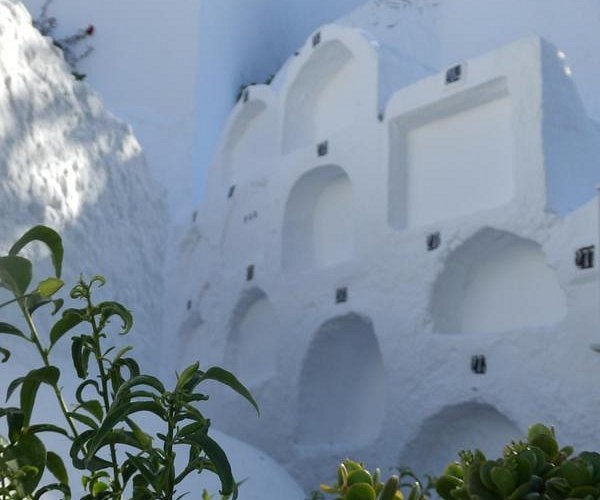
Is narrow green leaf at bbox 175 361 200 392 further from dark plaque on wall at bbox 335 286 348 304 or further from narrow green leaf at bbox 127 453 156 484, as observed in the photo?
dark plaque on wall at bbox 335 286 348 304

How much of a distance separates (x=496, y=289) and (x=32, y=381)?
4447 mm

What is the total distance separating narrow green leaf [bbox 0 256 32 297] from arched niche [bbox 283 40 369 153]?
5713 mm

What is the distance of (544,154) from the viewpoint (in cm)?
496

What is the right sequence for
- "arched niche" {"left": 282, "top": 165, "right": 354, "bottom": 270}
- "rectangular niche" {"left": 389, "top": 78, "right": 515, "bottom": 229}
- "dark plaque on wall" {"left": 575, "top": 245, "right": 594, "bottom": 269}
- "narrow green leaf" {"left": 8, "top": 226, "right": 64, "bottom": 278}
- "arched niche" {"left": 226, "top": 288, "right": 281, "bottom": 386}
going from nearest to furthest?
"narrow green leaf" {"left": 8, "top": 226, "right": 64, "bottom": 278}, "dark plaque on wall" {"left": 575, "top": 245, "right": 594, "bottom": 269}, "rectangular niche" {"left": 389, "top": 78, "right": 515, "bottom": 229}, "arched niche" {"left": 282, "top": 165, "right": 354, "bottom": 270}, "arched niche" {"left": 226, "top": 288, "right": 281, "bottom": 386}

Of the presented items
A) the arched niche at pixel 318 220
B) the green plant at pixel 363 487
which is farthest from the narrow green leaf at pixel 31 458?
the arched niche at pixel 318 220

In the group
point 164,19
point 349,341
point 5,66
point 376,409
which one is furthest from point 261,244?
point 164,19

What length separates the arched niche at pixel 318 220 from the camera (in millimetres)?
6602

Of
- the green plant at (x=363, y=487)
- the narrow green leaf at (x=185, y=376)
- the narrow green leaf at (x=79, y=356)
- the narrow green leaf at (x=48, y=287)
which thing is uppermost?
the narrow green leaf at (x=48, y=287)

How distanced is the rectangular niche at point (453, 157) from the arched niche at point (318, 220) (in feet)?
2.10

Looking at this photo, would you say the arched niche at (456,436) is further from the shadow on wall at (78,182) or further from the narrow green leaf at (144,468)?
the narrow green leaf at (144,468)

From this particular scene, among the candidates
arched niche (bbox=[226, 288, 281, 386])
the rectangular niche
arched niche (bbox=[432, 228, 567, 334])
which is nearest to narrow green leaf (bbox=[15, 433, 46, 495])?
arched niche (bbox=[432, 228, 567, 334])

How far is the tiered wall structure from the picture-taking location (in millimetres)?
4855

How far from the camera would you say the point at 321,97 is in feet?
23.9

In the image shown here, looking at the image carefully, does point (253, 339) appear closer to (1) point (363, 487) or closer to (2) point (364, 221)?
(2) point (364, 221)
